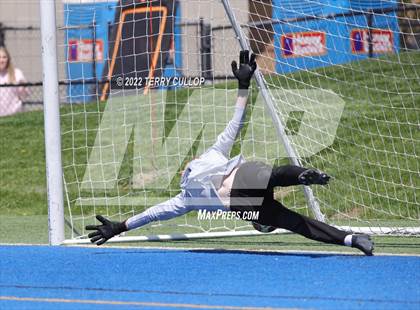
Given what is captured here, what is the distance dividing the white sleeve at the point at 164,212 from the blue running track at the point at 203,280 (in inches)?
12.2

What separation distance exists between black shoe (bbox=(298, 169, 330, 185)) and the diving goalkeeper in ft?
0.72

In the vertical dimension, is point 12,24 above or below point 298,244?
above

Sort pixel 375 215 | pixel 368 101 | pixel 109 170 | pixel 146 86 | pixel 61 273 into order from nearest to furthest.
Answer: pixel 61 273 < pixel 146 86 < pixel 375 215 < pixel 368 101 < pixel 109 170

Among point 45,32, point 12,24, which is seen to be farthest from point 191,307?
point 12,24

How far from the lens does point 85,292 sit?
7.57 m

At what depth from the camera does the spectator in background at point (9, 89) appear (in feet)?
64.6

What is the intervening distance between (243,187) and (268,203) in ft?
0.95

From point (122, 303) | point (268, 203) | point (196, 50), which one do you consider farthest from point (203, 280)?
point (196, 50)

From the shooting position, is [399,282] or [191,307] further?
[399,282]

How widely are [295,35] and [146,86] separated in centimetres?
225

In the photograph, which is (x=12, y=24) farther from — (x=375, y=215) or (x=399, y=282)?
(x=399, y=282)

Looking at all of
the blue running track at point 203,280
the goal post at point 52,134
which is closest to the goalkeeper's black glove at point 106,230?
the blue running track at point 203,280

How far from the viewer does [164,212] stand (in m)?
9.45

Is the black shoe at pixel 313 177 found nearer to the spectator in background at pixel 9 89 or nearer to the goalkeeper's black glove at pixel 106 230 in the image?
the goalkeeper's black glove at pixel 106 230
